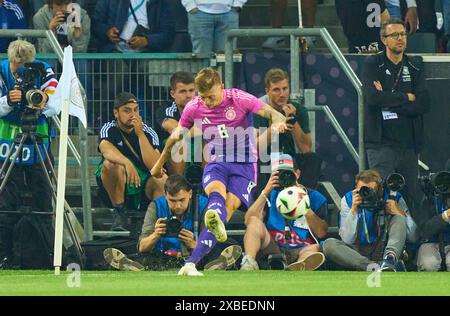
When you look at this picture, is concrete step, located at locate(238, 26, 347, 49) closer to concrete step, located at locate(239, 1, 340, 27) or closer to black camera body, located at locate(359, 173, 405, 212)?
concrete step, located at locate(239, 1, 340, 27)

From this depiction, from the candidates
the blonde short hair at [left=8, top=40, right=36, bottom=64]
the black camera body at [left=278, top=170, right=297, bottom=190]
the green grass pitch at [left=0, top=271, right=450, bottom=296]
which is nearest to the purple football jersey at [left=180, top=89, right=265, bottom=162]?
the black camera body at [left=278, top=170, right=297, bottom=190]

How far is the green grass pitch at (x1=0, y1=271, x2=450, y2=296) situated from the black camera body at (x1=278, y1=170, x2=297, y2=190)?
3.56 ft

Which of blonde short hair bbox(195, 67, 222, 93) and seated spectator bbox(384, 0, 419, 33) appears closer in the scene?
blonde short hair bbox(195, 67, 222, 93)

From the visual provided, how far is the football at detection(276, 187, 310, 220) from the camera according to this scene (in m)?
15.8

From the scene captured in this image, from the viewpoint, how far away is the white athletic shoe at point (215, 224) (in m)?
14.7

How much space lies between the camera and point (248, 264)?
15.8 m

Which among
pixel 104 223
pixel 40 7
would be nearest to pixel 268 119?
pixel 104 223

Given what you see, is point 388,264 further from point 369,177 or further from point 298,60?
point 298,60

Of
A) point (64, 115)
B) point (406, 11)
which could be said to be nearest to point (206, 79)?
point (64, 115)

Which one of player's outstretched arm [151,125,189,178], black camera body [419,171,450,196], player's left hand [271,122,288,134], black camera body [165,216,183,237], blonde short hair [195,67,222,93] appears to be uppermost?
blonde short hair [195,67,222,93]

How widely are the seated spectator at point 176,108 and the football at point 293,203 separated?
1.67m

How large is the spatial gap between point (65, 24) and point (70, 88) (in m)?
3.32

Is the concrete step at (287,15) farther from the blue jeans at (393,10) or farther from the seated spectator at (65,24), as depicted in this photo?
the seated spectator at (65,24)
